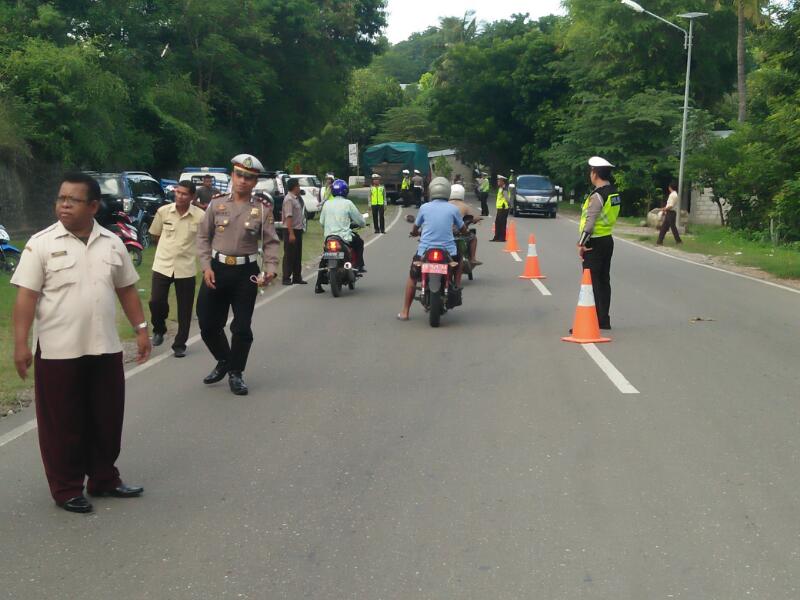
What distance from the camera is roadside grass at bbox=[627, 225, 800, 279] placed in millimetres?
20812

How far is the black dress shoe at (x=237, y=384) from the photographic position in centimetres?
842

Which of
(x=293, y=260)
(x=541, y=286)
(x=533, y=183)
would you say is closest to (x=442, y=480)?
(x=541, y=286)

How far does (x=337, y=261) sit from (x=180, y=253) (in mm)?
5134

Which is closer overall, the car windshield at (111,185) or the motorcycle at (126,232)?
the motorcycle at (126,232)

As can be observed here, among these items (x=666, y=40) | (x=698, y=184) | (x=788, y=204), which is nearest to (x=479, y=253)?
(x=788, y=204)

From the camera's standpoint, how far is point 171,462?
6.40 m

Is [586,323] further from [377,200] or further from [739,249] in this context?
[377,200]

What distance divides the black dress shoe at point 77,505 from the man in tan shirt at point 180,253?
16.2 feet

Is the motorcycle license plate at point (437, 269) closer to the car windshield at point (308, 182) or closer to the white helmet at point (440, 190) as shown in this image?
the white helmet at point (440, 190)

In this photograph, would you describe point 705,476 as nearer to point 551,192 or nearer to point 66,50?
point 66,50

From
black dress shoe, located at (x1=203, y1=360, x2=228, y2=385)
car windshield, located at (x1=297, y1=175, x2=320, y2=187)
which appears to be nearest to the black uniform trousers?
black dress shoe, located at (x1=203, y1=360, x2=228, y2=385)

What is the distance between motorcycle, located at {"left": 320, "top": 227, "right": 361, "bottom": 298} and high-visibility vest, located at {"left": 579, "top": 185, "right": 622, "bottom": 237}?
4.64 metres

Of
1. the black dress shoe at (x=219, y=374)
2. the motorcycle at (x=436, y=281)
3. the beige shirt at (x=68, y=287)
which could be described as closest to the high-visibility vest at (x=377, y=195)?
the motorcycle at (x=436, y=281)

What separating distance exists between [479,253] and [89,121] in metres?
10.5
